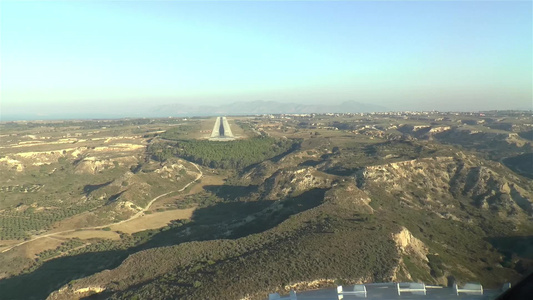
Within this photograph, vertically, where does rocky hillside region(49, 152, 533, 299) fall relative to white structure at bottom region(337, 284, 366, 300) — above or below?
below

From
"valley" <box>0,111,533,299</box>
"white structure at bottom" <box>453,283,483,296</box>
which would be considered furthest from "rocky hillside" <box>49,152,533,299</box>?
"white structure at bottom" <box>453,283,483,296</box>

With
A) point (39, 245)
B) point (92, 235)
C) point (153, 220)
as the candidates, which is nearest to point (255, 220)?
point (153, 220)

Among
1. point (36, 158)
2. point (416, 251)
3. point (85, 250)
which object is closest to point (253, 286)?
point (416, 251)

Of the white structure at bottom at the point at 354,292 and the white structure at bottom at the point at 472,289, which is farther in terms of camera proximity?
the white structure at bottom at the point at 354,292

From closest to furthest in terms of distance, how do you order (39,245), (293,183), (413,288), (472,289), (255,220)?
(472,289), (413,288), (39,245), (255,220), (293,183)

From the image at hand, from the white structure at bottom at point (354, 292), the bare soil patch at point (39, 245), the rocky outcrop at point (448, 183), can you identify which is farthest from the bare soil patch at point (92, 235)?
the white structure at bottom at point (354, 292)

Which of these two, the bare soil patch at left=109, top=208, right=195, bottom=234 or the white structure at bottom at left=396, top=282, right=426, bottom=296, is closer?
the white structure at bottom at left=396, top=282, right=426, bottom=296

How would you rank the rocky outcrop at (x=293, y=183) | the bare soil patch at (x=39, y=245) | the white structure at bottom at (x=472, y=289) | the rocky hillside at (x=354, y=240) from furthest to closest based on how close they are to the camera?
the rocky outcrop at (x=293, y=183) → the bare soil patch at (x=39, y=245) → the rocky hillside at (x=354, y=240) → the white structure at bottom at (x=472, y=289)

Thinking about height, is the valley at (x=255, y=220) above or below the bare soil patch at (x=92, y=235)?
above

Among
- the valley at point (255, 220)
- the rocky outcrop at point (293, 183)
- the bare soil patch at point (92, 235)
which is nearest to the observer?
the valley at point (255, 220)

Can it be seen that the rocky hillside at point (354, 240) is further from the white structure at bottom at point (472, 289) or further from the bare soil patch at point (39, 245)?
the bare soil patch at point (39, 245)

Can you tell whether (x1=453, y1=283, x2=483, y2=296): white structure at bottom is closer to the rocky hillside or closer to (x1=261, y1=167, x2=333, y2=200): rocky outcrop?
the rocky hillside

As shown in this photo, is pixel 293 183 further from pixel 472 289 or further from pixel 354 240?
pixel 472 289
